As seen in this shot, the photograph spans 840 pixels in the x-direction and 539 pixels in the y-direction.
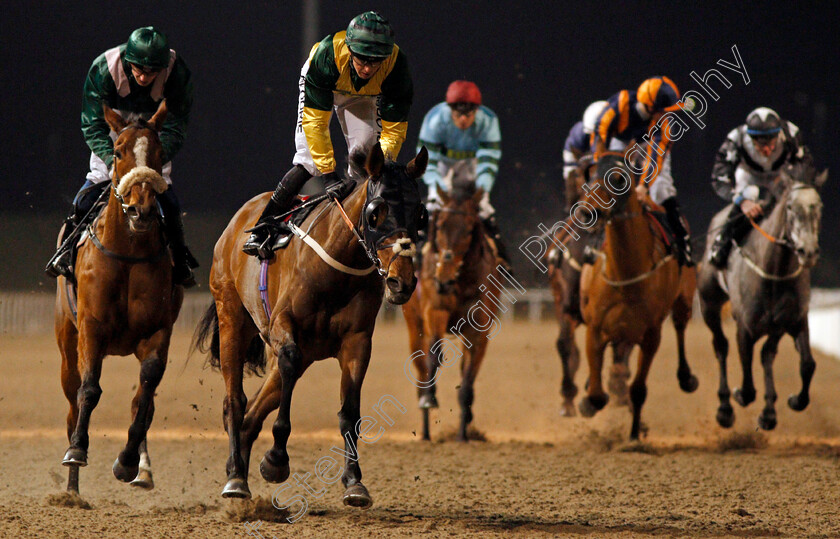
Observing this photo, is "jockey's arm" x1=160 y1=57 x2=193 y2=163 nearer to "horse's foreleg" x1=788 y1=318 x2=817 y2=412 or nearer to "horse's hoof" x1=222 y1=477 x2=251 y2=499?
"horse's hoof" x1=222 y1=477 x2=251 y2=499

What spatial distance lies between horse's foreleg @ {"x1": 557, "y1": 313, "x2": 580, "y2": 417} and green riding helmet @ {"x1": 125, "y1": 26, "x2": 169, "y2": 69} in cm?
504

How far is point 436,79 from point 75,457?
515 inches

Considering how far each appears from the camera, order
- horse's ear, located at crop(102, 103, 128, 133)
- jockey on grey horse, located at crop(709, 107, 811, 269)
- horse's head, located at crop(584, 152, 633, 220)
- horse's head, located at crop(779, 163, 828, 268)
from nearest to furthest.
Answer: horse's ear, located at crop(102, 103, 128, 133), horse's head, located at crop(779, 163, 828, 268), horse's head, located at crop(584, 152, 633, 220), jockey on grey horse, located at crop(709, 107, 811, 269)

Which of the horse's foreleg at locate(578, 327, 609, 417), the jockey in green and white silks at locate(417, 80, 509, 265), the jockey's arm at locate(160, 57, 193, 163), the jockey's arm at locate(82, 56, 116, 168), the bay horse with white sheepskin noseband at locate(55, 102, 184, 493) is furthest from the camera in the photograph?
the jockey in green and white silks at locate(417, 80, 509, 265)

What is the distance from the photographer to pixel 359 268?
4523 millimetres

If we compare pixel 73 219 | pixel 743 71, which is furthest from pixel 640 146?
pixel 743 71

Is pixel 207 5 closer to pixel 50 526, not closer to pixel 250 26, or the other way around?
pixel 250 26

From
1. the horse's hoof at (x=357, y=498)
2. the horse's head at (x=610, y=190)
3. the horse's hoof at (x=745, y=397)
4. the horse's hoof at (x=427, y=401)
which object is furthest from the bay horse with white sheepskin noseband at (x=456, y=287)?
the horse's hoof at (x=357, y=498)


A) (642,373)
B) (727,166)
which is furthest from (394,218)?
(727,166)

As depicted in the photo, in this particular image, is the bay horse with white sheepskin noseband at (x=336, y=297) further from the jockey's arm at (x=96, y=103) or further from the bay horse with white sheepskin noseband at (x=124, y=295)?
the jockey's arm at (x=96, y=103)

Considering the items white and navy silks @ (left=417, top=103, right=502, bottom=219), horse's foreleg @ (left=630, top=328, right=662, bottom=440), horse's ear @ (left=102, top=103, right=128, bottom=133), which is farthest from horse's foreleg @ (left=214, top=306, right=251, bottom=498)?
white and navy silks @ (left=417, top=103, right=502, bottom=219)

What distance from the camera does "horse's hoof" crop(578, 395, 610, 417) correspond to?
7.56 m

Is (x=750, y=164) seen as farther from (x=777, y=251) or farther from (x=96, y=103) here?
(x=96, y=103)

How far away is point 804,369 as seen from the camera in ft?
24.8
